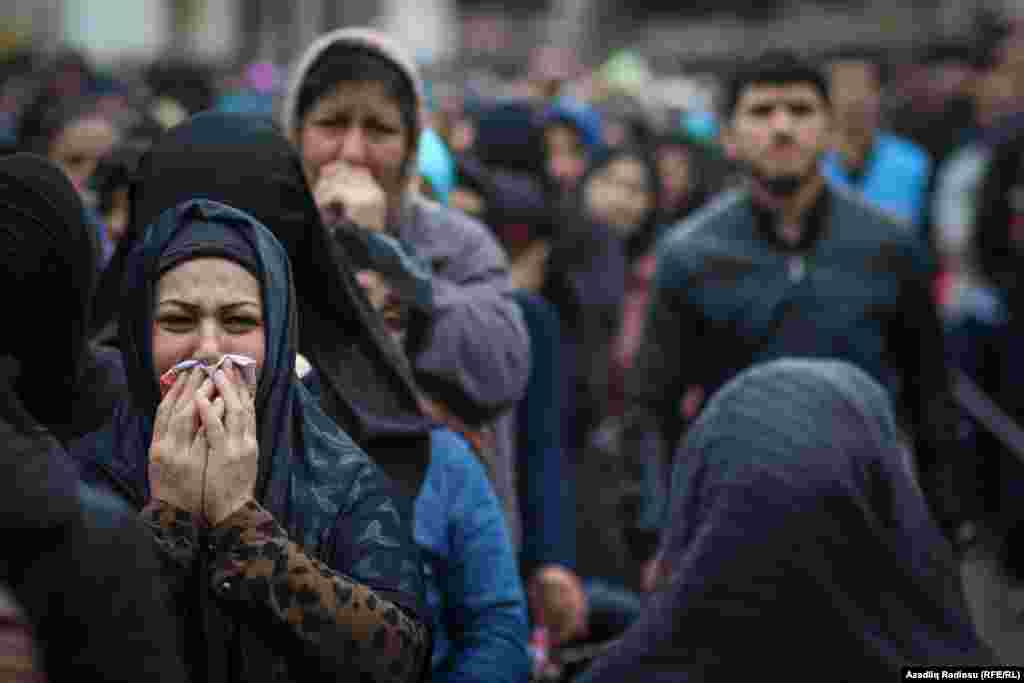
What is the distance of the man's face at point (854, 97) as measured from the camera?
32.0 feet

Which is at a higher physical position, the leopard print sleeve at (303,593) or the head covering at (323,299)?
the head covering at (323,299)

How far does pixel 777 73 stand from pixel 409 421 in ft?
8.92

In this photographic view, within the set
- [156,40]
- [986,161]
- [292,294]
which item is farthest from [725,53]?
[292,294]

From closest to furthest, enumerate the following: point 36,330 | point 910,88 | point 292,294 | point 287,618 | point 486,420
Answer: point 287,618 → point 292,294 → point 36,330 → point 486,420 → point 910,88

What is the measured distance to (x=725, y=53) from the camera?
39.4 meters

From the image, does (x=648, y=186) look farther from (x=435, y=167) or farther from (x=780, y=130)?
(x=435, y=167)

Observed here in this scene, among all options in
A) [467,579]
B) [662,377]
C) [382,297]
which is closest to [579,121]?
[662,377]

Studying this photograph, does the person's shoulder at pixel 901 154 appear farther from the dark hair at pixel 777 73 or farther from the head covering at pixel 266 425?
the head covering at pixel 266 425

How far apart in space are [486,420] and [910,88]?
11.8 m

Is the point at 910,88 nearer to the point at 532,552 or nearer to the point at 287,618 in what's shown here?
the point at 532,552

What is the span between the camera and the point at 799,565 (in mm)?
2500

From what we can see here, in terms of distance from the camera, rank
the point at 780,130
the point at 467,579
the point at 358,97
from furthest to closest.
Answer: the point at 780,130 < the point at 358,97 < the point at 467,579

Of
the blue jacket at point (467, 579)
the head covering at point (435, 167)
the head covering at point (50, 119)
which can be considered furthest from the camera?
the head covering at point (50, 119)

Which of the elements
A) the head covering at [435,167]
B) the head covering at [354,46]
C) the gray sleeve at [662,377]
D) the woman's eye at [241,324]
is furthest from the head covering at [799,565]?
the gray sleeve at [662,377]
